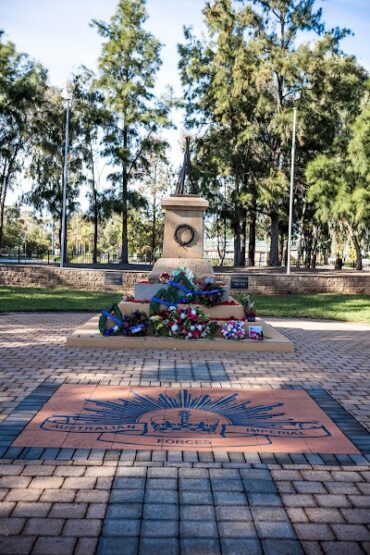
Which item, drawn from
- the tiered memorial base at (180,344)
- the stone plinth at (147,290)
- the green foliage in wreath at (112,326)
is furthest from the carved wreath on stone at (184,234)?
the tiered memorial base at (180,344)

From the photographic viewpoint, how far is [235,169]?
103 feet

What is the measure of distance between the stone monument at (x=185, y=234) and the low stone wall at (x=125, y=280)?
844cm

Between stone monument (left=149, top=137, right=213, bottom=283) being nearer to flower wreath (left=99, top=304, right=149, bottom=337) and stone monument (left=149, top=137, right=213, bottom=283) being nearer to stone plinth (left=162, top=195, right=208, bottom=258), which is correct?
stone plinth (left=162, top=195, right=208, bottom=258)

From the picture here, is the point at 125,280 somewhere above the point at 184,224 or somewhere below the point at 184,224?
below

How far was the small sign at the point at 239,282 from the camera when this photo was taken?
19.5m

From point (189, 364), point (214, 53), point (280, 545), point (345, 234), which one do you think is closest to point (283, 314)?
point (189, 364)

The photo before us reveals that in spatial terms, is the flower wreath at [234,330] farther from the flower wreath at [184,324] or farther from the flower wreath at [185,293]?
the flower wreath at [185,293]

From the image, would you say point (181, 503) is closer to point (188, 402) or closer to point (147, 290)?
point (188, 402)

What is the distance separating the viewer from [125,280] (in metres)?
19.8

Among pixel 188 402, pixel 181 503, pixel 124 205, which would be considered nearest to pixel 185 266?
pixel 188 402

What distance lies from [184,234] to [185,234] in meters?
0.02

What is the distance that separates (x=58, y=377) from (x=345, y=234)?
34.9 m

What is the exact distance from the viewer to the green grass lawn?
1438 cm

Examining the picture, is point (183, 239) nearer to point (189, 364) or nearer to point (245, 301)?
point (245, 301)
